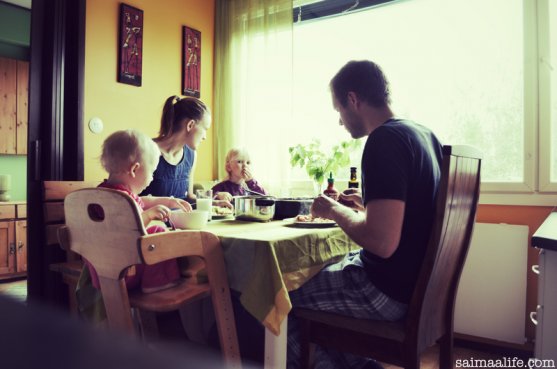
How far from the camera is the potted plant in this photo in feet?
8.91

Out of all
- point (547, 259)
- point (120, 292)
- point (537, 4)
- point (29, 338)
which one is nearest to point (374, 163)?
point (547, 259)

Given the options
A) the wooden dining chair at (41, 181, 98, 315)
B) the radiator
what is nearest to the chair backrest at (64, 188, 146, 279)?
the wooden dining chair at (41, 181, 98, 315)

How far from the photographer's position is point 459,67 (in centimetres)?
262

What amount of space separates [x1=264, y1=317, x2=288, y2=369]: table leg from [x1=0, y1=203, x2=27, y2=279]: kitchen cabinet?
3834 millimetres

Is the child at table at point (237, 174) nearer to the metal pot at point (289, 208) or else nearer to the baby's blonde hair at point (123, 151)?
the metal pot at point (289, 208)

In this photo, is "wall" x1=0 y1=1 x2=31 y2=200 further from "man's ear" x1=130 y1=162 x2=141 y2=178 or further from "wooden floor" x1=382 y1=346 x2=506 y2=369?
"wooden floor" x1=382 y1=346 x2=506 y2=369

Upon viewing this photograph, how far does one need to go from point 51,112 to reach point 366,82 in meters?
2.14

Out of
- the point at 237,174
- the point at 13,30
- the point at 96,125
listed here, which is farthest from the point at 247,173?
the point at 13,30

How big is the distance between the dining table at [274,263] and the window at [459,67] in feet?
3.90

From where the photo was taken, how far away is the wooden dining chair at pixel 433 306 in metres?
1.13

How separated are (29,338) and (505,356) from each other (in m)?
2.53

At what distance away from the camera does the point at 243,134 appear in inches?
137

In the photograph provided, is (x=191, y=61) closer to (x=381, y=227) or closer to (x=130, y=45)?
(x=130, y=45)

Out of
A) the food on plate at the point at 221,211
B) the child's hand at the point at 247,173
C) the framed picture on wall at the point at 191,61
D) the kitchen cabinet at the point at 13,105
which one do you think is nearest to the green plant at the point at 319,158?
the child's hand at the point at 247,173
